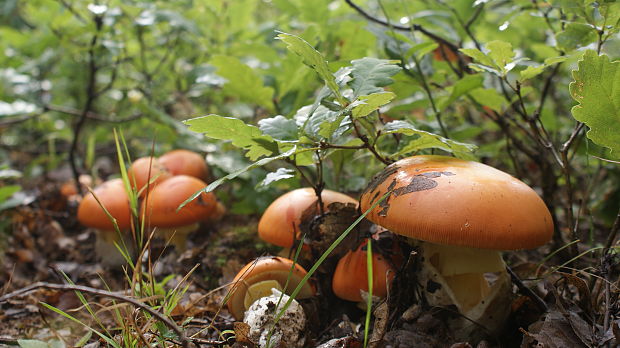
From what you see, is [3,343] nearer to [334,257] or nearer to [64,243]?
[334,257]

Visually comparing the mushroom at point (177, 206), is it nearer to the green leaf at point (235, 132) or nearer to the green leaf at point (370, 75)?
the green leaf at point (235, 132)

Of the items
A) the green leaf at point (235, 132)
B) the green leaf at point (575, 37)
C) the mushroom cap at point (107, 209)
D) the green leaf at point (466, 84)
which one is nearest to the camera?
the green leaf at point (235, 132)

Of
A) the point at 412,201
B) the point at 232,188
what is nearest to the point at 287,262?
the point at 412,201

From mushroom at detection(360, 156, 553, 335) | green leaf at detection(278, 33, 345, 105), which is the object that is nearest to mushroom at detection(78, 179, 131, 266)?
mushroom at detection(360, 156, 553, 335)

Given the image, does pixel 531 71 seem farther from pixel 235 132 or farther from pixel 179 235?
pixel 179 235

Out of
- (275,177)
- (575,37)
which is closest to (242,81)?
(275,177)

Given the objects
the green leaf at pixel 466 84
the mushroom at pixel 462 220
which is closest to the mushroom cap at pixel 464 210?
the mushroom at pixel 462 220
